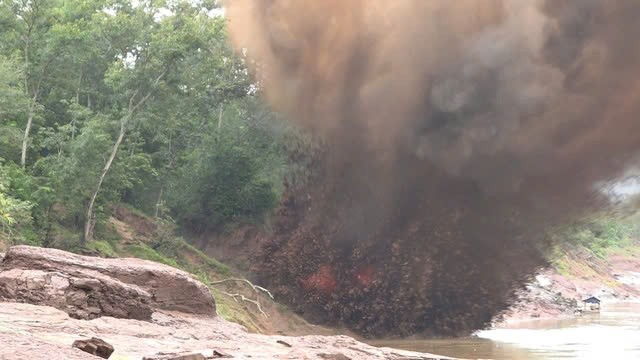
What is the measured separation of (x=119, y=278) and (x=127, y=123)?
17.9 meters

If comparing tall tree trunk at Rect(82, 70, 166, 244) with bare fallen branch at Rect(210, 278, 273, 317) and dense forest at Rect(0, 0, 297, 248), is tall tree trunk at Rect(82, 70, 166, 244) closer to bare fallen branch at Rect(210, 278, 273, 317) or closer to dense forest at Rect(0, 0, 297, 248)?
dense forest at Rect(0, 0, 297, 248)

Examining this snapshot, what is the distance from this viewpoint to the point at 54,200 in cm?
3003

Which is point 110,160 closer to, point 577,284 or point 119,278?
point 119,278

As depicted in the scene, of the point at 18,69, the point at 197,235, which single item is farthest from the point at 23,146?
the point at 197,235

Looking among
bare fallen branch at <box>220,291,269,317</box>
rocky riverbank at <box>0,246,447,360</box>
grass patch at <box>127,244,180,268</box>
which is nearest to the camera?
rocky riverbank at <box>0,246,447,360</box>

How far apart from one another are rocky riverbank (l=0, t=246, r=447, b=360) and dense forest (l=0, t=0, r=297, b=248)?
12.3 metres

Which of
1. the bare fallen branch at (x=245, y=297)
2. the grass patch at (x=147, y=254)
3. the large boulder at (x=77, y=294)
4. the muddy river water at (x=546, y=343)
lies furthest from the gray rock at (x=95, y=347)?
the grass patch at (x=147, y=254)

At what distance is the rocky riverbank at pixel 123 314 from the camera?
9828 mm

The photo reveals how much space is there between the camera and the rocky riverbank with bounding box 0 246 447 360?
983 cm

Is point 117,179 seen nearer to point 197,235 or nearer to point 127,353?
point 197,235

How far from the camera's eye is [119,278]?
14922 mm

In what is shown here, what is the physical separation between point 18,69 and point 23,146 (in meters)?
3.24

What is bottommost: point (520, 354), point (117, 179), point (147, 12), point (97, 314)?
point (97, 314)

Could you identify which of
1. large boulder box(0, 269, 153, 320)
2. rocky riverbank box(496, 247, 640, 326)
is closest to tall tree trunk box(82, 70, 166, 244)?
large boulder box(0, 269, 153, 320)
